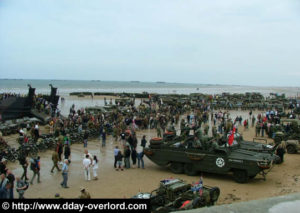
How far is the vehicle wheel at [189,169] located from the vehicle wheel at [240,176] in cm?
189

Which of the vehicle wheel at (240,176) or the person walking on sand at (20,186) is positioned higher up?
the person walking on sand at (20,186)

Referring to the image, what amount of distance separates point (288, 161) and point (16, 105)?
951 inches

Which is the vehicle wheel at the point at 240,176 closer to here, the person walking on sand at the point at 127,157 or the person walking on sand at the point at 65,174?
the person walking on sand at the point at 127,157

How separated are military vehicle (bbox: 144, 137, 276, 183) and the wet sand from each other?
1.48 ft

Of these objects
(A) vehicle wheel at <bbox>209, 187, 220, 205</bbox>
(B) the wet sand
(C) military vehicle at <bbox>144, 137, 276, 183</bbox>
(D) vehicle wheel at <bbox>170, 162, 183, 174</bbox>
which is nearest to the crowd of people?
(B) the wet sand

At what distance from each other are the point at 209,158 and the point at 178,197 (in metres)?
4.72

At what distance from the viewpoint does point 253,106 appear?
1992 inches

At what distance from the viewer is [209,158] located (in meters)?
14.1

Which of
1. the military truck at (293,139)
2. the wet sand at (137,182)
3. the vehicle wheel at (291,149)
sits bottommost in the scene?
the wet sand at (137,182)

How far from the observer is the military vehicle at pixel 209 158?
13312 mm

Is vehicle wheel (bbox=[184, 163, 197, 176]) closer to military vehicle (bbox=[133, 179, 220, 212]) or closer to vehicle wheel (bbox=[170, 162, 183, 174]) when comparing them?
vehicle wheel (bbox=[170, 162, 183, 174])

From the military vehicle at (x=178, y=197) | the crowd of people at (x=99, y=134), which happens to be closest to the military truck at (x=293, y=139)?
the crowd of people at (x=99, y=134)

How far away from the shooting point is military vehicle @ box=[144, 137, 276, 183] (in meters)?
13.3

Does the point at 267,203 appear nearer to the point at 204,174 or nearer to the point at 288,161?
the point at 204,174
